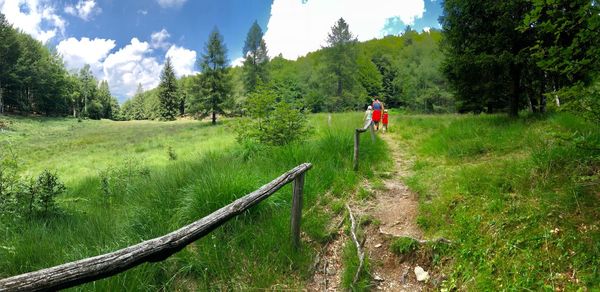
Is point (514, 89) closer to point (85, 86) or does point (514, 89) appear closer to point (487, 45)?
point (487, 45)

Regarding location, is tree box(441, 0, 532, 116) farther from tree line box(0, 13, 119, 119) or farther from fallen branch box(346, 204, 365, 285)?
tree line box(0, 13, 119, 119)

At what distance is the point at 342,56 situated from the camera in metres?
45.3

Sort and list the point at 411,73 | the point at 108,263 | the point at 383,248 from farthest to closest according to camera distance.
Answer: the point at 411,73 < the point at 383,248 < the point at 108,263

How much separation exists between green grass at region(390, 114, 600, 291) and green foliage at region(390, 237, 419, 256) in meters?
0.32

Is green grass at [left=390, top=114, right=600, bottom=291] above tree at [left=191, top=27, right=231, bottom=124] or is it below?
below

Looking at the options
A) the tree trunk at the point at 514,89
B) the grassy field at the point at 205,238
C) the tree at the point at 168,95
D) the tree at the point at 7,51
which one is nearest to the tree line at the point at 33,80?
the tree at the point at 7,51

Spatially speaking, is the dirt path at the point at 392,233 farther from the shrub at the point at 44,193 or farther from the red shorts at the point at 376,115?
the red shorts at the point at 376,115

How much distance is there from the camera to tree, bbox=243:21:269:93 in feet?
150

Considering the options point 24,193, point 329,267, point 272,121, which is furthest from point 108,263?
point 272,121

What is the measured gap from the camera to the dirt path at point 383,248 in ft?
12.7

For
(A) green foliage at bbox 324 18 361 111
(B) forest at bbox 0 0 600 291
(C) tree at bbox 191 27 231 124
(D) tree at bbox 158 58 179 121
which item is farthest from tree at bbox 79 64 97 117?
(B) forest at bbox 0 0 600 291

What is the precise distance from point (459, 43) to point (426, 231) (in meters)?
9.79

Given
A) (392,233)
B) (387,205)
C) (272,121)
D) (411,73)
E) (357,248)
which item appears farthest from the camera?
(411,73)

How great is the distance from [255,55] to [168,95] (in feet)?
88.0
